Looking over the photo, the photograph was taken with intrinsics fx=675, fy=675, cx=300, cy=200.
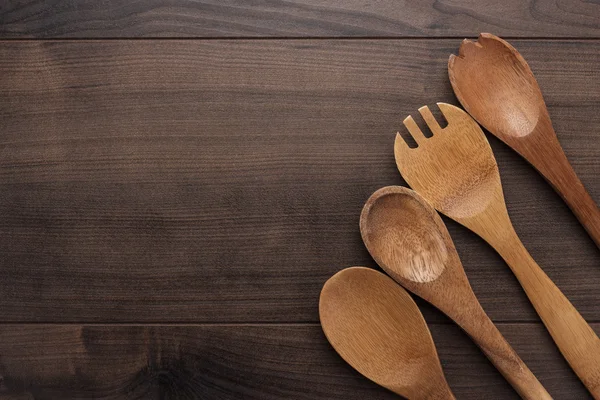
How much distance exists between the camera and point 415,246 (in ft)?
2.03

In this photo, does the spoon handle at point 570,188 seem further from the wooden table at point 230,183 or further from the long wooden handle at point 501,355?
the long wooden handle at point 501,355

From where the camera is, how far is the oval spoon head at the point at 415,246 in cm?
61

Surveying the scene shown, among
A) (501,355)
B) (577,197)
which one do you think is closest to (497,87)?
(577,197)

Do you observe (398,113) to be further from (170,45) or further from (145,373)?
(145,373)

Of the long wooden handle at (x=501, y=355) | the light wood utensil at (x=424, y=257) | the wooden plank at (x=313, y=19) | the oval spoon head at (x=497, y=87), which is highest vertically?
the wooden plank at (x=313, y=19)

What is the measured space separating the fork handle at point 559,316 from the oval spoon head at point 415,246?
0.05 m

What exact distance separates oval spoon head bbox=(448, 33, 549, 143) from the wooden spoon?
183 millimetres

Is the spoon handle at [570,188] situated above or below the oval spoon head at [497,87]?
below

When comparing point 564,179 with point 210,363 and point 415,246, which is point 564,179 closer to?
point 415,246

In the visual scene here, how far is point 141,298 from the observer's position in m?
0.63

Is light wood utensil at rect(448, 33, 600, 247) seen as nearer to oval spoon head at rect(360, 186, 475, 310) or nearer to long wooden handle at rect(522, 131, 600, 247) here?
long wooden handle at rect(522, 131, 600, 247)

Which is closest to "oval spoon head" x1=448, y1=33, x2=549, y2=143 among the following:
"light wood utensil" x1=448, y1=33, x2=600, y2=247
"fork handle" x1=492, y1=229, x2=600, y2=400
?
"light wood utensil" x1=448, y1=33, x2=600, y2=247

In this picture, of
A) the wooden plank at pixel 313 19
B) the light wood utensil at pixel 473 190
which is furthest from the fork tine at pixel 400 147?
the wooden plank at pixel 313 19

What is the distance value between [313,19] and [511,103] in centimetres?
21
